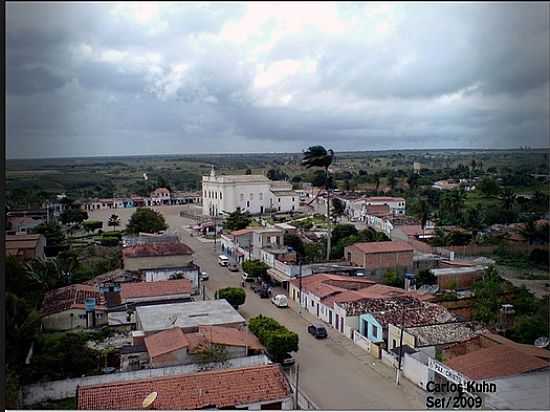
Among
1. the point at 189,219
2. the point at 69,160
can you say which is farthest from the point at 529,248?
the point at 189,219

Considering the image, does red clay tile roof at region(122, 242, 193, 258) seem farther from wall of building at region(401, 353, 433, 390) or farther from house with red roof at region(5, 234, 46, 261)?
wall of building at region(401, 353, 433, 390)

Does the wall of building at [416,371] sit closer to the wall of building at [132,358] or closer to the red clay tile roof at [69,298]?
the wall of building at [132,358]

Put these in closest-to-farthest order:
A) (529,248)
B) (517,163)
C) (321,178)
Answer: (529,248) → (517,163) → (321,178)

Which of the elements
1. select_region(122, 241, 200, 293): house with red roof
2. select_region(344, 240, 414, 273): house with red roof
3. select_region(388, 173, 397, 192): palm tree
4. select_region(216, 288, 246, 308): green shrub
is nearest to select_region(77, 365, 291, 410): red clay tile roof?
select_region(216, 288, 246, 308): green shrub

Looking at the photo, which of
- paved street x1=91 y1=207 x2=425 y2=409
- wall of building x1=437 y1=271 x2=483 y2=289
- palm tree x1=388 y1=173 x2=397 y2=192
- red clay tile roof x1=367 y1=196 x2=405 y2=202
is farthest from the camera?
palm tree x1=388 y1=173 x2=397 y2=192

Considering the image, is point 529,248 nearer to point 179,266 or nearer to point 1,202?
point 179,266

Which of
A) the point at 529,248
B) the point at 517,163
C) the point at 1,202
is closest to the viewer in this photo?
the point at 1,202

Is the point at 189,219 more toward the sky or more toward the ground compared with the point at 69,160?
more toward the ground
